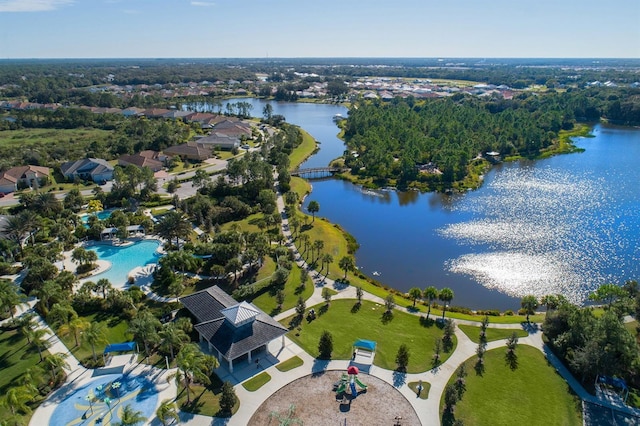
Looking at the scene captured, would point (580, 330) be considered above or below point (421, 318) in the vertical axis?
above

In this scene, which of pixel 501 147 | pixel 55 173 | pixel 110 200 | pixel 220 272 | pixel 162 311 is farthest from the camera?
pixel 501 147

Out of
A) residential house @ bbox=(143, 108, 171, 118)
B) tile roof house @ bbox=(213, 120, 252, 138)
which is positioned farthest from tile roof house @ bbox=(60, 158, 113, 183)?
residential house @ bbox=(143, 108, 171, 118)

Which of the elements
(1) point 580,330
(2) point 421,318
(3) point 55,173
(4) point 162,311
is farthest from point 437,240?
(3) point 55,173

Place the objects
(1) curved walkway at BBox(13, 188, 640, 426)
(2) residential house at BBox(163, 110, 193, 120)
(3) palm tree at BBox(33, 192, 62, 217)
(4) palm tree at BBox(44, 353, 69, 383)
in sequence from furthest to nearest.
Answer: (2) residential house at BBox(163, 110, 193, 120) < (3) palm tree at BBox(33, 192, 62, 217) < (4) palm tree at BBox(44, 353, 69, 383) < (1) curved walkway at BBox(13, 188, 640, 426)

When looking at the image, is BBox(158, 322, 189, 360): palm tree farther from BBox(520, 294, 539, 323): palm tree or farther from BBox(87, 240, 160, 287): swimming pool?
BBox(520, 294, 539, 323): palm tree

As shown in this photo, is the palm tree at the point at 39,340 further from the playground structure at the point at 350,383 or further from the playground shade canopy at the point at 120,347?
the playground structure at the point at 350,383

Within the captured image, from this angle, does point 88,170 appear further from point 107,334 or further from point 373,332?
point 373,332

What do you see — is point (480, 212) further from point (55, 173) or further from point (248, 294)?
point (55, 173)
